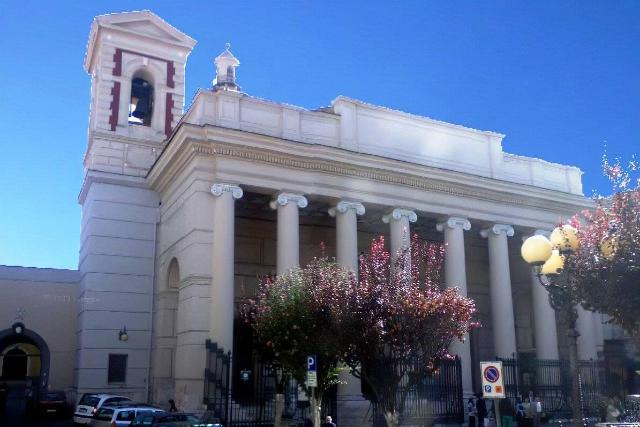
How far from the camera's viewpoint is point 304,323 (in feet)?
56.3

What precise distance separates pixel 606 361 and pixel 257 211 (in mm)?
16275

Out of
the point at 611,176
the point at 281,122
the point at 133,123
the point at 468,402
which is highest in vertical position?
the point at 133,123

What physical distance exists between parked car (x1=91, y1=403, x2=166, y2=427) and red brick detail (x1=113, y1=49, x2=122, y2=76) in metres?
16.5

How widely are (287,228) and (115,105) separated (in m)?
11.5

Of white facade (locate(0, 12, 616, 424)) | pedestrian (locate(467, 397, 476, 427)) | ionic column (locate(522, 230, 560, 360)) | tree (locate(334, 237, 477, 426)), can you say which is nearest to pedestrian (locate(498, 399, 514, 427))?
pedestrian (locate(467, 397, 476, 427))

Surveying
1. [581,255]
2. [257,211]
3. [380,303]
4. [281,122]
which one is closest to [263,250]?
[257,211]

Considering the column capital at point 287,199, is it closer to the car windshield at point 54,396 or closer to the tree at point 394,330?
the tree at point 394,330

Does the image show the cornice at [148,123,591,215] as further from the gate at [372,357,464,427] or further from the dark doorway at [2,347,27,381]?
the dark doorway at [2,347,27,381]

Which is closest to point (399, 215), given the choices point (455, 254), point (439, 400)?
point (455, 254)

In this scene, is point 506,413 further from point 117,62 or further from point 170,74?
point 117,62

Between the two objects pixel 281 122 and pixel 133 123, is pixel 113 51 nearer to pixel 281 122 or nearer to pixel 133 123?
pixel 133 123

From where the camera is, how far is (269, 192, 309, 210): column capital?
25.1 meters

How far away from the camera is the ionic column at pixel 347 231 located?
84.6ft

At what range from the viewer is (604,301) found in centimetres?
1203
